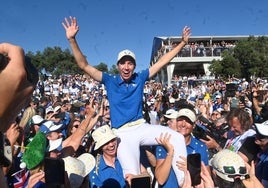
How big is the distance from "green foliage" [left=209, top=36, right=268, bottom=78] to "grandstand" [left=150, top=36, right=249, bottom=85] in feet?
5.17

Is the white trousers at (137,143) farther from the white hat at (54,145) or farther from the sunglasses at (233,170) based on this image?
the sunglasses at (233,170)

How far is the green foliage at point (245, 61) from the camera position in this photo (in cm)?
3559

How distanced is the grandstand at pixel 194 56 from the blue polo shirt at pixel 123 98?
3169 centimetres

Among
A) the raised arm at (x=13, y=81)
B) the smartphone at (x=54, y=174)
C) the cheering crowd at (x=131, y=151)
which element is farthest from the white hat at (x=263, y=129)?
the raised arm at (x=13, y=81)

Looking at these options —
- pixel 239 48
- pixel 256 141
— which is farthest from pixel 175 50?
pixel 239 48

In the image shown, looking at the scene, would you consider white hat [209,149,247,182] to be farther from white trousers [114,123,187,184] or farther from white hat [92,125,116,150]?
white hat [92,125,116,150]

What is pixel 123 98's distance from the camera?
4.05 m

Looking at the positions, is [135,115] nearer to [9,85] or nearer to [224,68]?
[9,85]

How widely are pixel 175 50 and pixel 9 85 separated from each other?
3.39 metres

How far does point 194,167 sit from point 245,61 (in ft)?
121

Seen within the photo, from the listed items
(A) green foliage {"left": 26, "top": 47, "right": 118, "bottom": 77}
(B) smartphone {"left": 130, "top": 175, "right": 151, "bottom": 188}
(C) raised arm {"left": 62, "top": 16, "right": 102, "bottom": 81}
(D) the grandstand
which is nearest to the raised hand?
(C) raised arm {"left": 62, "top": 16, "right": 102, "bottom": 81}

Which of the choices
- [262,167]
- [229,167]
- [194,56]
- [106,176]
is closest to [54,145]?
[106,176]

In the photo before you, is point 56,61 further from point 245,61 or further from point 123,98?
point 123,98

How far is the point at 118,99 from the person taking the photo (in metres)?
4.06
